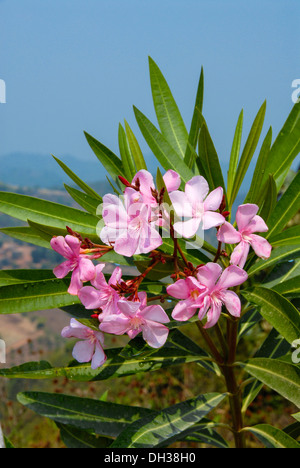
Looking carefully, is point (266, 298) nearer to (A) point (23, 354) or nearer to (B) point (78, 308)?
(B) point (78, 308)

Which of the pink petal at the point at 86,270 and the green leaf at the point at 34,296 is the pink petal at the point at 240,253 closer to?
the pink petal at the point at 86,270

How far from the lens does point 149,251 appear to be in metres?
0.90

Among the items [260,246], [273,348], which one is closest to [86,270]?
[260,246]

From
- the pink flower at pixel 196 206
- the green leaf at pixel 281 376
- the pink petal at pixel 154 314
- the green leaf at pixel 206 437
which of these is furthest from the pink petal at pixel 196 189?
the green leaf at pixel 206 437

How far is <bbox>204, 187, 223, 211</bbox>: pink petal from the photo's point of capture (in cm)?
94

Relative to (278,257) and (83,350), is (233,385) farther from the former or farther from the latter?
(83,350)

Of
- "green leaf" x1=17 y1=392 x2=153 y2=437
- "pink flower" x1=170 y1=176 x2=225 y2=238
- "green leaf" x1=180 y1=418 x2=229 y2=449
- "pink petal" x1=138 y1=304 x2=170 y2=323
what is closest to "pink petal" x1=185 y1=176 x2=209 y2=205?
"pink flower" x1=170 y1=176 x2=225 y2=238

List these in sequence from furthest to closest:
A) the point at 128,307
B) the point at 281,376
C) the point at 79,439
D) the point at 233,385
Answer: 1. the point at 79,439
2. the point at 233,385
3. the point at 281,376
4. the point at 128,307

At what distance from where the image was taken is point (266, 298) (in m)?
1.09

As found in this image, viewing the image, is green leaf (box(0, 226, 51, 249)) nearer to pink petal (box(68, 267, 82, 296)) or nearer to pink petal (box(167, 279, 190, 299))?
pink petal (box(68, 267, 82, 296))

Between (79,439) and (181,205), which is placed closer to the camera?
(181,205)

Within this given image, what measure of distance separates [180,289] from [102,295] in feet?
0.51

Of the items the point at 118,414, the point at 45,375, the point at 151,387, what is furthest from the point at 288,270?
the point at 151,387

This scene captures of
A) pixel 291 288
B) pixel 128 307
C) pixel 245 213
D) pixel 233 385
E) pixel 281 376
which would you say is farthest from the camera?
pixel 233 385
